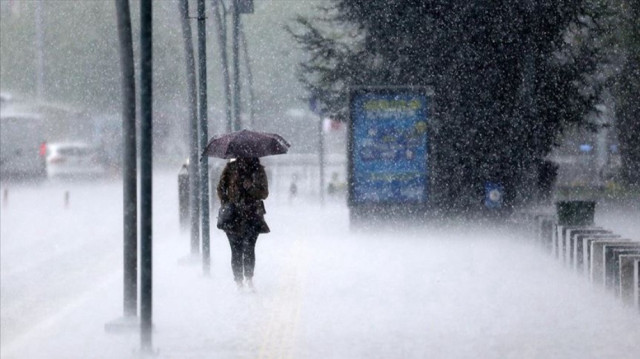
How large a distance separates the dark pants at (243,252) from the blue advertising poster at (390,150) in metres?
8.67

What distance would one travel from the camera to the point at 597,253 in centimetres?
1589

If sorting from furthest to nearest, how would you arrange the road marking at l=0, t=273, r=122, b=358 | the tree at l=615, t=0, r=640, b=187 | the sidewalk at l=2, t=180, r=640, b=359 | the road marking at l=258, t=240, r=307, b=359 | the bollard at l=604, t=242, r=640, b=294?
1. the tree at l=615, t=0, r=640, b=187
2. the bollard at l=604, t=242, r=640, b=294
3. the road marking at l=0, t=273, r=122, b=358
4. the sidewalk at l=2, t=180, r=640, b=359
5. the road marking at l=258, t=240, r=307, b=359

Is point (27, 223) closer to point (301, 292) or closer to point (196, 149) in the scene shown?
point (196, 149)

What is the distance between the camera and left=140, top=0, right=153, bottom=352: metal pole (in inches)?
430

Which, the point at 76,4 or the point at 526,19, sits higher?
the point at 76,4

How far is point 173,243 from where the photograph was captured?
23.5m

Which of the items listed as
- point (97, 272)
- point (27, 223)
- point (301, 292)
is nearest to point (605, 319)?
point (301, 292)

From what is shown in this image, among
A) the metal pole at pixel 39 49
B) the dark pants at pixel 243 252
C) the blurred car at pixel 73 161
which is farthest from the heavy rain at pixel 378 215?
the metal pole at pixel 39 49

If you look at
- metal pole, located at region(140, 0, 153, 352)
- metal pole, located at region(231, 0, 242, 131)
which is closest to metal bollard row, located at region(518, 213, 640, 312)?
metal pole, located at region(140, 0, 153, 352)

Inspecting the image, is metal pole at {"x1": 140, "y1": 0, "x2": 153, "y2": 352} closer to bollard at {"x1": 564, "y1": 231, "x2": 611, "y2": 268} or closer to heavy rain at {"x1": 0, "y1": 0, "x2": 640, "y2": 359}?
heavy rain at {"x1": 0, "y1": 0, "x2": 640, "y2": 359}

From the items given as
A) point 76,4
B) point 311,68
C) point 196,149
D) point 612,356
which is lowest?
point 612,356

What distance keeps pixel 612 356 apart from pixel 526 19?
634 inches

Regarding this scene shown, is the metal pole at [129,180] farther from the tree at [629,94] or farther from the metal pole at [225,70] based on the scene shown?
the tree at [629,94]

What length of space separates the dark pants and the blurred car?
3717 centimetres
